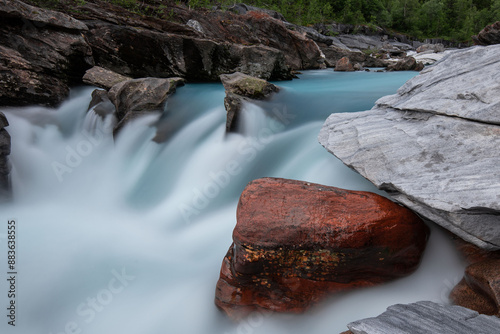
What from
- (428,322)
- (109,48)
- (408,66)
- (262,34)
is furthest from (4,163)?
(408,66)

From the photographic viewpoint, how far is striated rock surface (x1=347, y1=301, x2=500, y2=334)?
208 cm

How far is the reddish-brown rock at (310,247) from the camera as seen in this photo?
9.39 feet

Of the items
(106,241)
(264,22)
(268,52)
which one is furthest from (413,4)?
(106,241)

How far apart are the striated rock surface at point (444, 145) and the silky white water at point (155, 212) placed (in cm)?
60

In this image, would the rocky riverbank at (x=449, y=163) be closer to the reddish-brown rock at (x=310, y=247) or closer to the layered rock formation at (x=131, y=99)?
the reddish-brown rock at (x=310, y=247)

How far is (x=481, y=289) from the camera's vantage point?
2699 millimetres

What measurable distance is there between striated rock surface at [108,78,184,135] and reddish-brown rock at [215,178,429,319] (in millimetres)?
4091

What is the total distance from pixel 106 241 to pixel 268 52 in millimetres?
7651

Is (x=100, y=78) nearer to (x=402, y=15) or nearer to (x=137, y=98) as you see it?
(x=137, y=98)

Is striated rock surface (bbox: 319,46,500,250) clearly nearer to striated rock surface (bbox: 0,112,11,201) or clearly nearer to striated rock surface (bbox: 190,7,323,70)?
striated rock surface (bbox: 0,112,11,201)

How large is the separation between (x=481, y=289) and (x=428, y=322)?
93cm

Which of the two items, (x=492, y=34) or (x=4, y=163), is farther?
(x=492, y=34)

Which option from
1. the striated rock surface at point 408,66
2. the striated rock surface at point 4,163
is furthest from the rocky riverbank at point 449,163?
the striated rock surface at point 408,66

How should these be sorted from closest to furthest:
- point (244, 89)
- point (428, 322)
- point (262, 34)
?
1. point (428, 322)
2. point (244, 89)
3. point (262, 34)
